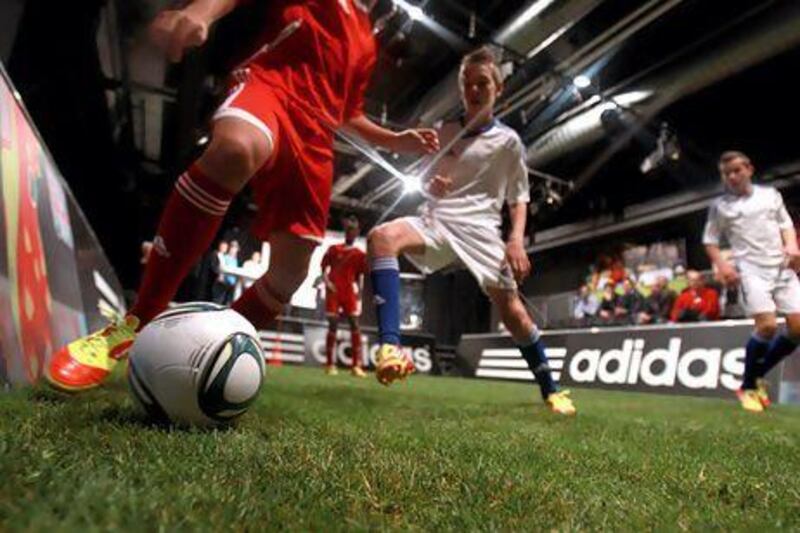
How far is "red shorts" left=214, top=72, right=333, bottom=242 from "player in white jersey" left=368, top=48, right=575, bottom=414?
763 mm

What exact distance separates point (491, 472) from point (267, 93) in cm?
174

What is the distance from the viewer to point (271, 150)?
2.38 meters

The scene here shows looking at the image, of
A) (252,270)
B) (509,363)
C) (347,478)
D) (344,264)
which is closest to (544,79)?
(344,264)

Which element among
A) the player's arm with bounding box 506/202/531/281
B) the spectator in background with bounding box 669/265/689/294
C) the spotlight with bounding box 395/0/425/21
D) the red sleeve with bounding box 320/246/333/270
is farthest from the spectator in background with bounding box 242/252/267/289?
the player's arm with bounding box 506/202/531/281

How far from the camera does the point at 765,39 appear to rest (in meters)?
7.93

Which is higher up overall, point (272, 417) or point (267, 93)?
point (267, 93)

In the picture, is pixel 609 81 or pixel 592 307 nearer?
pixel 609 81

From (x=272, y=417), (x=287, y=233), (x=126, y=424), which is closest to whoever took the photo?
(x=126, y=424)

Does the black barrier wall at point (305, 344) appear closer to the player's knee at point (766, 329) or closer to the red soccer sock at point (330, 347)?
the red soccer sock at point (330, 347)

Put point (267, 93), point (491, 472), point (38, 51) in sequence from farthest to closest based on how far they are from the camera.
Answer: point (38, 51)
point (267, 93)
point (491, 472)

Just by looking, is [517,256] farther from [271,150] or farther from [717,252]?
[717,252]

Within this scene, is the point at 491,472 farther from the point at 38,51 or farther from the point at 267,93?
the point at 38,51

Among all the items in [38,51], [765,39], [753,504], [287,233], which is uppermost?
[765,39]

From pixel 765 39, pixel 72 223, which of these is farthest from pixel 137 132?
pixel 765 39
